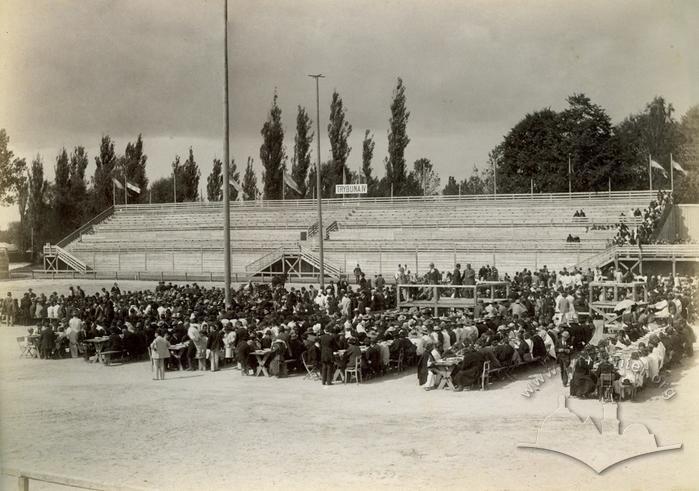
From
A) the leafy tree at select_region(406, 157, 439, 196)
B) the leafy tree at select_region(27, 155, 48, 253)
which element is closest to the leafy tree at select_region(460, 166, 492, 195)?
the leafy tree at select_region(406, 157, 439, 196)

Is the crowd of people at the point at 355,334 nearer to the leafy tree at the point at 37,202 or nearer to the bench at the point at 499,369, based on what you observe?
the bench at the point at 499,369

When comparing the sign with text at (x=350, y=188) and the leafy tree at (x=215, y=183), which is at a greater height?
the leafy tree at (x=215, y=183)

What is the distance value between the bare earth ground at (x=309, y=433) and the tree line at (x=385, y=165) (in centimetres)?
4805

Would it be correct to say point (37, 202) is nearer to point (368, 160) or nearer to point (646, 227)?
point (368, 160)

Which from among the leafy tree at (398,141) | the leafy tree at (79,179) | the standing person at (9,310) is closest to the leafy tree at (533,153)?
the leafy tree at (398,141)

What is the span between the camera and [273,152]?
249ft

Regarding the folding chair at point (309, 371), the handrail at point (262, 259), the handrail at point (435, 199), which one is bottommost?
the folding chair at point (309, 371)

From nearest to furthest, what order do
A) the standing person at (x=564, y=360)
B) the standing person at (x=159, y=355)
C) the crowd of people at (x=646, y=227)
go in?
the standing person at (x=564, y=360) → the standing person at (x=159, y=355) → the crowd of people at (x=646, y=227)

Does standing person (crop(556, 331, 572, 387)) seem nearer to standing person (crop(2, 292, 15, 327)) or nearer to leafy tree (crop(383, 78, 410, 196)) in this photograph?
standing person (crop(2, 292, 15, 327))

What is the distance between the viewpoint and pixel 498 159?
296 feet

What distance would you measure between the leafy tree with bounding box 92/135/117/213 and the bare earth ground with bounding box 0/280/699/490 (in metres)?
62.7

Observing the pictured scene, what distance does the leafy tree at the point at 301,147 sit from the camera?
3059 inches

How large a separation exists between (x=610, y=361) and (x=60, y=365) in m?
16.0

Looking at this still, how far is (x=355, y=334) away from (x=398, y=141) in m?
53.8
